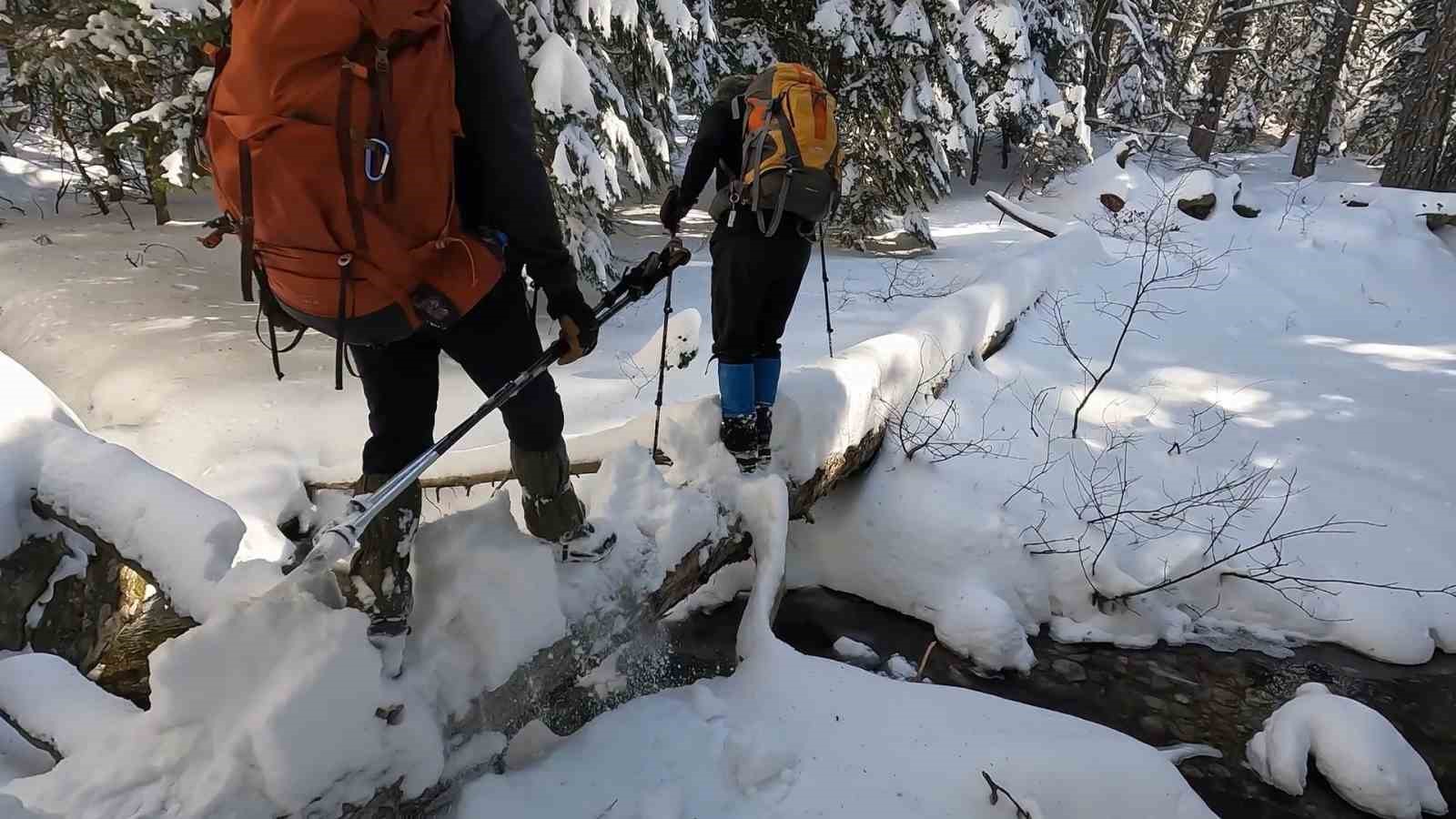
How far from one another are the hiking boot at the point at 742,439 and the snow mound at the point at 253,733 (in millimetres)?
1772

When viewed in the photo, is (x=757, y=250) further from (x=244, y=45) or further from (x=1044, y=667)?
(x=1044, y=667)

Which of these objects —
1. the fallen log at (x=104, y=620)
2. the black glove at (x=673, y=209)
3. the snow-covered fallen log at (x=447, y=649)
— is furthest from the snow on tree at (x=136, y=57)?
the snow-covered fallen log at (x=447, y=649)

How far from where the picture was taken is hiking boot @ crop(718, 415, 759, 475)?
335 cm

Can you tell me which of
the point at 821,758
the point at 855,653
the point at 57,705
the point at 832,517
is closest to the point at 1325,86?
the point at 832,517

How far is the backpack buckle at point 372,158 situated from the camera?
5.38ft

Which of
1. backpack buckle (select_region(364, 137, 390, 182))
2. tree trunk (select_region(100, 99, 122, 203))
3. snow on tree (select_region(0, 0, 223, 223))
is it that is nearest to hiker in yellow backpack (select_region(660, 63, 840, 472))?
backpack buckle (select_region(364, 137, 390, 182))

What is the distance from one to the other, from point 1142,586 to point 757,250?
9.27 ft

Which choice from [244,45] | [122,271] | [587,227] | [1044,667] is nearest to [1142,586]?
[1044,667]

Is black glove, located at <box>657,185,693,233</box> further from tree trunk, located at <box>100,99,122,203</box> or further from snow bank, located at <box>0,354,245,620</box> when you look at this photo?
tree trunk, located at <box>100,99,122,203</box>

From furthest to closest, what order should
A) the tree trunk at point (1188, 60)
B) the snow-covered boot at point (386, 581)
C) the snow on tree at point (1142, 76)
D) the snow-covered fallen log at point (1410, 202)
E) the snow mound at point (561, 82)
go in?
the snow on tree at point (1142, 76) < the tree trunk at point (1188, 60) < the snow-covered fallen log at point (1410, 202) < the snow mound at point (561, 82) < the snow-covered boot at point (386, 581)

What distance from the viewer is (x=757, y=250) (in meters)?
3.18

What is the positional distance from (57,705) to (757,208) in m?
2.69

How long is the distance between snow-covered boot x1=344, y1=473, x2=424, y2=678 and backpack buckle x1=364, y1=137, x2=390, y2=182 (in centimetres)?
89

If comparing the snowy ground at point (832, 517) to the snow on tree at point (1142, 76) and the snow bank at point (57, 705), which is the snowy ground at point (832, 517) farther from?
the snow on tree at point (1142, 76)
